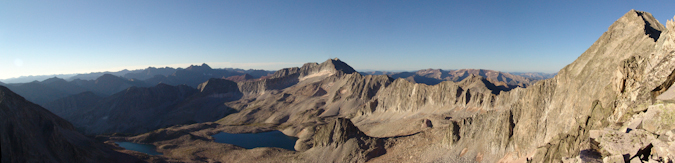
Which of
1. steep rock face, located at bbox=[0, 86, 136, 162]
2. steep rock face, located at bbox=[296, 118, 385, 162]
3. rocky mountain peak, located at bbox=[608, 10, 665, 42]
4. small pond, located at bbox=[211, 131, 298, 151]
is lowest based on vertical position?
small pond, located at bbox=[211, 131, 298, 151]

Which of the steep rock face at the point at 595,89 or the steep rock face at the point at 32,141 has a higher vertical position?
the steep rock face at the point at 595,89

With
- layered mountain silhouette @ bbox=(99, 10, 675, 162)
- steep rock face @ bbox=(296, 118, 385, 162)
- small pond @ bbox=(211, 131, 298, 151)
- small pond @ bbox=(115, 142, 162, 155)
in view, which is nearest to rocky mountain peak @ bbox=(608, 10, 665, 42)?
layered mountain silhouette @ bbox=(99, 10, 675, 162)

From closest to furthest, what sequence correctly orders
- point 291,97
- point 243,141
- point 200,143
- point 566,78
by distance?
point 566,78 → point 200,143 → point 243,141 → point 291,97

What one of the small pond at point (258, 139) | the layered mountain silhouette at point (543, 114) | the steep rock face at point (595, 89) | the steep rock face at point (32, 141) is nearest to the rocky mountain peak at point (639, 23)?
the steep rock face at point (595, 89)

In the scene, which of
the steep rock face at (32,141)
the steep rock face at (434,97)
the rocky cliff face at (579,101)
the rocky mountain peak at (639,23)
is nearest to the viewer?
the rocky cliff face at (579,101)

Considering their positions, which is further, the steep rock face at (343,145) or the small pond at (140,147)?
the small pond at (140,147)

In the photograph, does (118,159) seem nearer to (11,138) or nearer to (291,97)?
(11,138)

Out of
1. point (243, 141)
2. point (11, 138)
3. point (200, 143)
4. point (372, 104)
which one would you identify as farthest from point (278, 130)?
point (11, 138)

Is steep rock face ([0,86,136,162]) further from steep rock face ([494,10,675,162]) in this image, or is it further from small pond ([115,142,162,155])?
steep rock face ([494,10,675,162])

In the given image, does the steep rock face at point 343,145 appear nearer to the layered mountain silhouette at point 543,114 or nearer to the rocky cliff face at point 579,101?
the layered mountain silhouette at point 543,114
